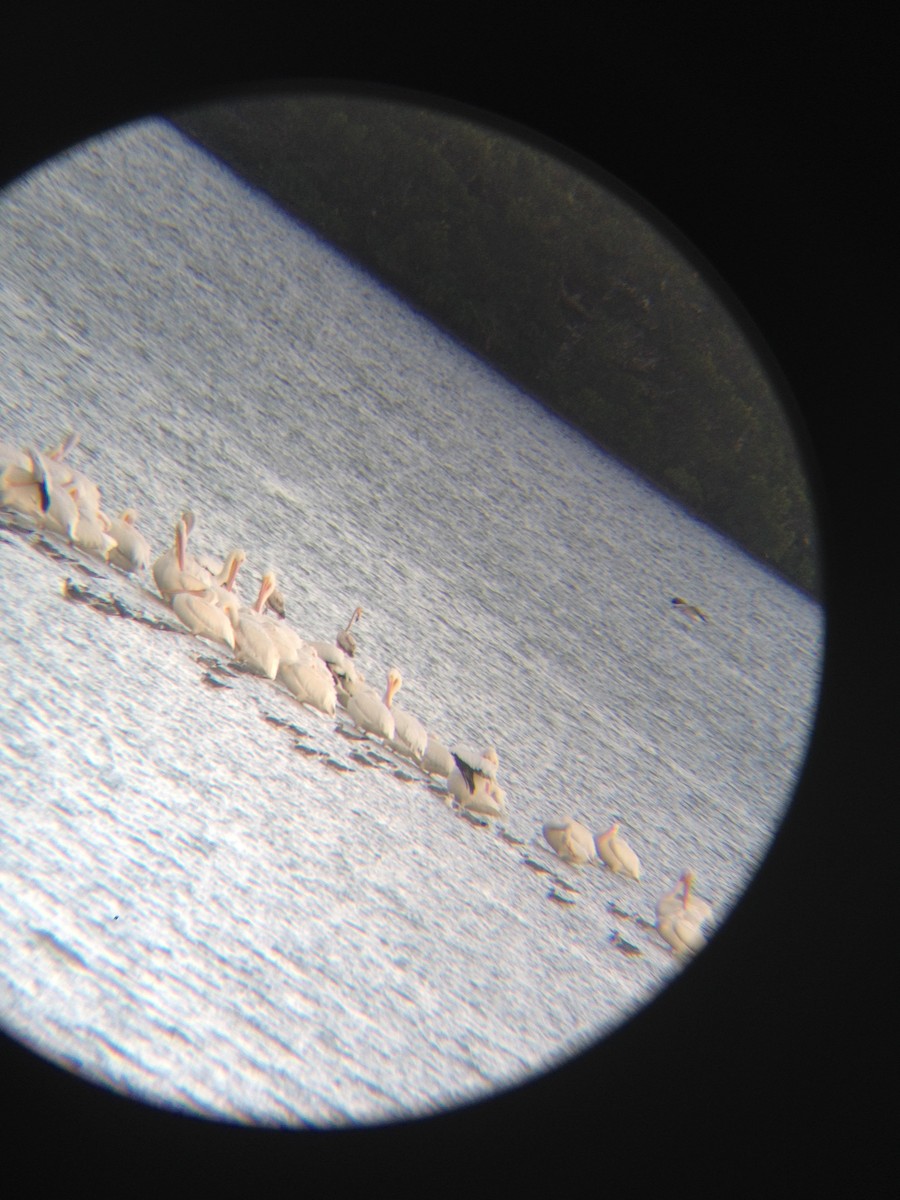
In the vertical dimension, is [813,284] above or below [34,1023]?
above

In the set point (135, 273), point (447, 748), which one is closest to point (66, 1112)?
point (447, 748)

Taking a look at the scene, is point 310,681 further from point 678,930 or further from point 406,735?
point 678,930

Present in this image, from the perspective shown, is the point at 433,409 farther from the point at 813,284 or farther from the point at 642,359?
the point at 813,284

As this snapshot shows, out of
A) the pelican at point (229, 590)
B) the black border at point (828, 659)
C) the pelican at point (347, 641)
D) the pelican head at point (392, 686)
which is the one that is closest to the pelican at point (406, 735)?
the pelican head at point (392, 686)

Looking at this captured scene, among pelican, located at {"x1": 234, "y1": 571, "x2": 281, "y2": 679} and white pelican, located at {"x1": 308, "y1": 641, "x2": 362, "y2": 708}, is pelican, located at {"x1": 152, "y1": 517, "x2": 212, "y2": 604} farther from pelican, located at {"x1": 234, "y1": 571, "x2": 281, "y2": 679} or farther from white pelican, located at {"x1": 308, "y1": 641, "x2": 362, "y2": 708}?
white pelican, located at {"x1": 308, "y1": 641, "x2": 362, "y2": 708}

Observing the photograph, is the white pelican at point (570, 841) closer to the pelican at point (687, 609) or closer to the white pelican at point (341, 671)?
the white pelican at point (341, 671)

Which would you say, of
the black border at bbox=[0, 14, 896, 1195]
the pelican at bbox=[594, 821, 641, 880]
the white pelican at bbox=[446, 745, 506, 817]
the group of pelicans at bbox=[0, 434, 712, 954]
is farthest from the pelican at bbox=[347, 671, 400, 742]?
the black border at bbox=[0, 14, 896, 1195]

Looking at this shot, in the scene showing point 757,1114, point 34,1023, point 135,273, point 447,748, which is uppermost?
point 135,273

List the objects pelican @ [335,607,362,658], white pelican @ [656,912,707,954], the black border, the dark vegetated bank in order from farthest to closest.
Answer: the dark vegetated bank → pelican @ [335,607,362,658] → white pelican @ [656,912,707,954] → the black border
